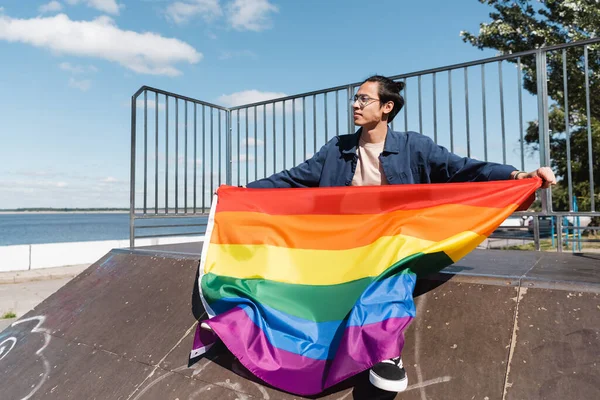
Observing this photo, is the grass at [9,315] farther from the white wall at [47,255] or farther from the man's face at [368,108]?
the man's face at [368,108]

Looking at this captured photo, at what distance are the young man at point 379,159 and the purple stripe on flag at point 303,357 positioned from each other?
1226 mm

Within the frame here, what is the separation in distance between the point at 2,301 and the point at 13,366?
7.18 meters

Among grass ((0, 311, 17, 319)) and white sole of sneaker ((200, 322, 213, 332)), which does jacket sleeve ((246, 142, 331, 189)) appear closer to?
white sole of sneaker ((200, 322, 213, 332))

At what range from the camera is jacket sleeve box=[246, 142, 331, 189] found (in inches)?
128

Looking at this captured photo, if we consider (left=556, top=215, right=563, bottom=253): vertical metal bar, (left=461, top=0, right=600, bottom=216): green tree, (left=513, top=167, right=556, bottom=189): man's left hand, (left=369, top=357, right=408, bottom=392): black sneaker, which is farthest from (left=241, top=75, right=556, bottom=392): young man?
(left=461, top=0, right=600, bottom=216): green tree

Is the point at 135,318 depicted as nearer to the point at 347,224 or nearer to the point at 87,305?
the point at 87,305

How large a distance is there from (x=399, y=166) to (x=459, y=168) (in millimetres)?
379

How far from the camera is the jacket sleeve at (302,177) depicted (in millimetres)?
3258

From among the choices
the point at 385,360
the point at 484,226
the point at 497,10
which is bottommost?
the point at 385,360

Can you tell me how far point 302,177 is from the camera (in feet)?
10.7

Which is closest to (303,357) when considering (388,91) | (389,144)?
(389,144)

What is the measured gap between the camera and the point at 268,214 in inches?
115

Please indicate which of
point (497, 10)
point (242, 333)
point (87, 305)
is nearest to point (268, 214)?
point (242, 333)

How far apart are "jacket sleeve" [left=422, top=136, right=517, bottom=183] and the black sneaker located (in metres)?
1.36
